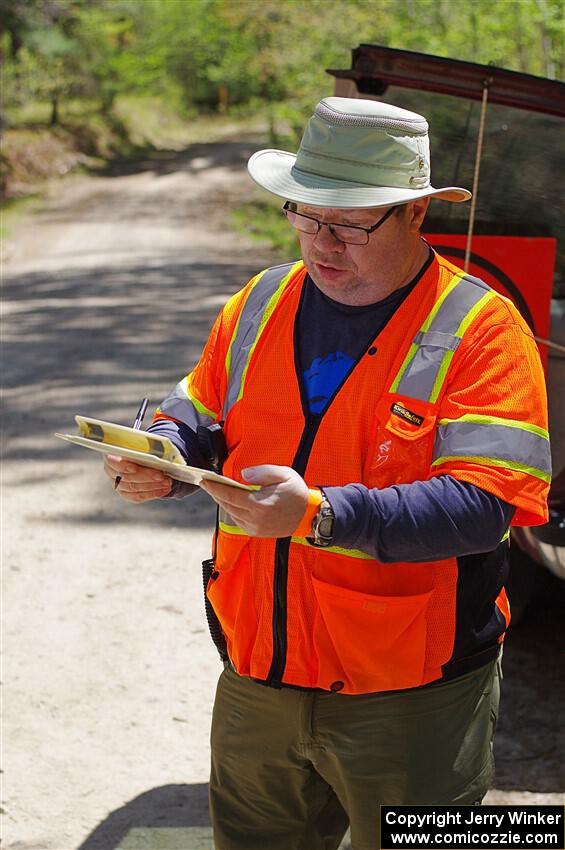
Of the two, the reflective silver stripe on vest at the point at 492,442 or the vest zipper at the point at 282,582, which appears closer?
the reflective silver stripe on vest at the point at 492,442

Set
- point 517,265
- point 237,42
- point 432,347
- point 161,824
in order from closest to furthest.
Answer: point 432,347 < point 161,824 < point 517,265 < point 237,42

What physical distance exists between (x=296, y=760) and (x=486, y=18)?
13440 millimetres

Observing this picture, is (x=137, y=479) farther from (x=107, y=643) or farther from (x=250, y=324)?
(x=107, y=643)

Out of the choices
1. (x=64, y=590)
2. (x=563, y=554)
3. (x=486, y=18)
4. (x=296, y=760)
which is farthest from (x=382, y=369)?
(x=486, y=18)

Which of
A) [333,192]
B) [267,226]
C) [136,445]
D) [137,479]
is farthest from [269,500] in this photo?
[267,226]

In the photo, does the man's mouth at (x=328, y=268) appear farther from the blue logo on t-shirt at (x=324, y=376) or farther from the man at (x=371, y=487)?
the blue logo on t-shirt at (x=324, y=376)

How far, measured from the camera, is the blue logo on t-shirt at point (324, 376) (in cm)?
229

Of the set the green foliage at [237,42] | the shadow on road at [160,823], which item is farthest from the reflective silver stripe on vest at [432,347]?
the green foliage at [237,42]

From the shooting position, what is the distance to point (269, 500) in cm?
202

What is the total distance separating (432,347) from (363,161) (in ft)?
1.27

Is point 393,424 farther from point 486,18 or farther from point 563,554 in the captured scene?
point 486,18

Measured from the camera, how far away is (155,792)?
155 inches

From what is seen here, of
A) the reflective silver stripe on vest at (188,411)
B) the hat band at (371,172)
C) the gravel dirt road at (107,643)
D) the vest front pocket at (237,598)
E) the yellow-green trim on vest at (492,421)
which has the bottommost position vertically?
the gravel dirt road at (107,643)

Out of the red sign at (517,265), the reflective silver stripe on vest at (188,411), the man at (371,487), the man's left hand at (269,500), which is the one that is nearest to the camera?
the man's left hand at (269,500)
